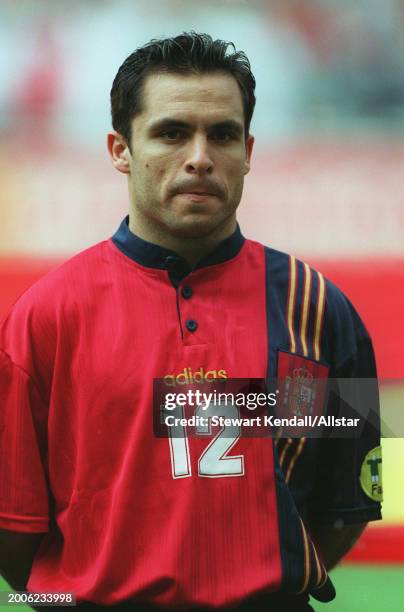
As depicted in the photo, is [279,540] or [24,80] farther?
[24,80]

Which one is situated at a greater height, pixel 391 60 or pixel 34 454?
pixel 391 60

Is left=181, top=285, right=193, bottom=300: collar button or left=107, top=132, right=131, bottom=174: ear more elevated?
left=107, top=132, right=131, bottom=174: ear

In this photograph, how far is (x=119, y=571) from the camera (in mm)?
1134

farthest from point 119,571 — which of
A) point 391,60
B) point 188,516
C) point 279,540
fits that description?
point 391,60

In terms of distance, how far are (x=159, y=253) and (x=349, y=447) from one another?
43cm

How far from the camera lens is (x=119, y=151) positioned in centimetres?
131

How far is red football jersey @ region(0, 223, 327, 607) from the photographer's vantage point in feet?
3.73

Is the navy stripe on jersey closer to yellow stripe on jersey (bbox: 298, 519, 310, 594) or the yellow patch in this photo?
yellow stripe on jersey (bbox: 298, 519, 310, 594)

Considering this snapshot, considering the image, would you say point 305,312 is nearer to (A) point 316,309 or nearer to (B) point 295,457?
(A) point 316,309

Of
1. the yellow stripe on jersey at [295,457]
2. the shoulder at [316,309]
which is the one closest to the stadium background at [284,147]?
the shoulder at [316,309]

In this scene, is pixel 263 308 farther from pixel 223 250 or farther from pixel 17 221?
pixel 17 221

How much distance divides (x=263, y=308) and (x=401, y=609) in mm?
574

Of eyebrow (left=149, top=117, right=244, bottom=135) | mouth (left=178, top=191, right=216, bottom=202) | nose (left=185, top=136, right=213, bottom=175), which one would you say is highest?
eyebrow (left=149, top=117, right=244, bottom=135)

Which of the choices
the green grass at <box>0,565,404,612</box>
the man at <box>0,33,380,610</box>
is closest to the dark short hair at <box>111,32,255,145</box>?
the man at <box>0,33,380,610</box>
